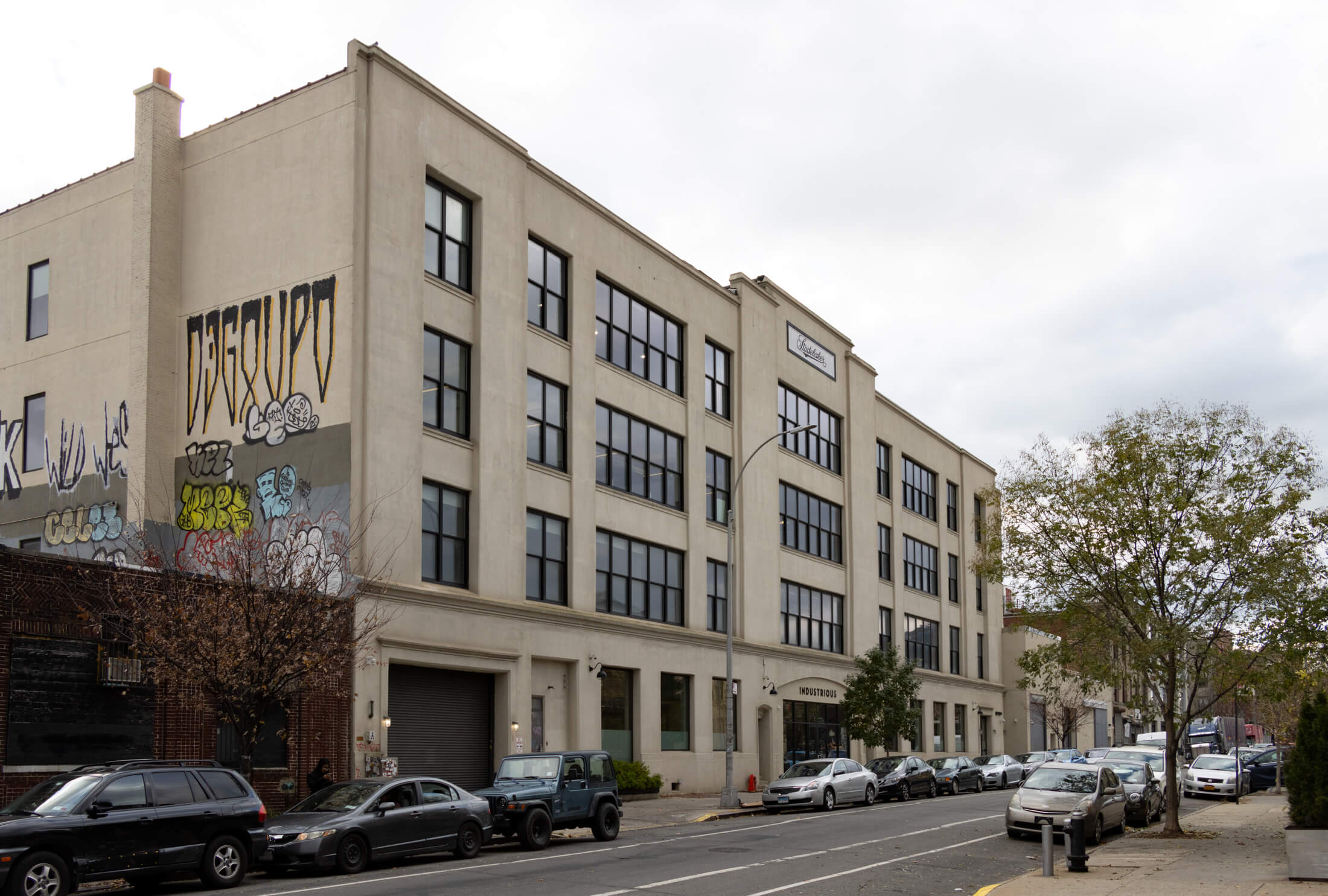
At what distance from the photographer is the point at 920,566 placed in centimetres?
5981

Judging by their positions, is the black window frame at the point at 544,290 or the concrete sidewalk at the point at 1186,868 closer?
the concrete sidewalk at the point at 1186,868

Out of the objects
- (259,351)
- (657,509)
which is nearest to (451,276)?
(259,351)

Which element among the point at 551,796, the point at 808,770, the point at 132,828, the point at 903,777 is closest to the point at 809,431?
the point at 903,777

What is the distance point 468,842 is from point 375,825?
7.10 ft

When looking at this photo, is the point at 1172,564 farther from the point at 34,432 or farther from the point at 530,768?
the point at 34,432

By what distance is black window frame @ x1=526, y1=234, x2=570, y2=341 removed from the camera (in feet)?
110

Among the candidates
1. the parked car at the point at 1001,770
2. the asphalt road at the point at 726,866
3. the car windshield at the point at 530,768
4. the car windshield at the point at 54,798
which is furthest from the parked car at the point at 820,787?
the car windshield at the point at 54,798

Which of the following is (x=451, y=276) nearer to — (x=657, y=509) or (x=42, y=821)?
(x=657, y=509)

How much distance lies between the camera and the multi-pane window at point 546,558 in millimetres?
32688

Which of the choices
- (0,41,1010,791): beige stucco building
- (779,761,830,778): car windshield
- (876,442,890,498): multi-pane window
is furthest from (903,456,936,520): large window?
(779,761,830,778): car windshield

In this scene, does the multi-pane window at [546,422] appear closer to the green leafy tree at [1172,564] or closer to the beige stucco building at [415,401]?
the beige stucco building at [415,401]

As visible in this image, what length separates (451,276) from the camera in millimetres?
31047

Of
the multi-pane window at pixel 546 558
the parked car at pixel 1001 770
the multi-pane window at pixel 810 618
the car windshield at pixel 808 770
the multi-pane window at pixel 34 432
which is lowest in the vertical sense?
the parked car at pixel 1001 770

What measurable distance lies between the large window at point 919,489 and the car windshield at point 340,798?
41.8 m
